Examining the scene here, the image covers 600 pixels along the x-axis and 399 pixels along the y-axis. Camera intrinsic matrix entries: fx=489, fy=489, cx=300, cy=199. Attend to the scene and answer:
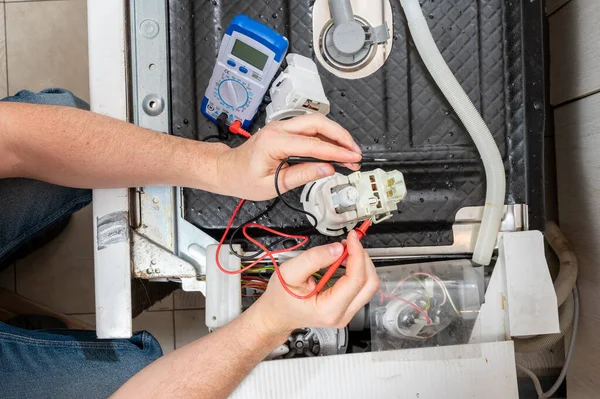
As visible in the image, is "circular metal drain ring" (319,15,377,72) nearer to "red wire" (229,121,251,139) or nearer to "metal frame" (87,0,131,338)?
"red wire" (229,121,251,139)

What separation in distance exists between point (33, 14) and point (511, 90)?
64.3 inches

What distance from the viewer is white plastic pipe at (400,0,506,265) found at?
3.61ft

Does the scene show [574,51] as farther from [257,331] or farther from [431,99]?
[257,331]

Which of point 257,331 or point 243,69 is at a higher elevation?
point 243,69

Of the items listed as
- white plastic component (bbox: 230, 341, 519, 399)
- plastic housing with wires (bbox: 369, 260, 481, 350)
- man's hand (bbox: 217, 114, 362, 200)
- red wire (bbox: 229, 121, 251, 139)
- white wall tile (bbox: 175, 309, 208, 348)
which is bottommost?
white wall tile (bbox: 175, 309, 208, 348)

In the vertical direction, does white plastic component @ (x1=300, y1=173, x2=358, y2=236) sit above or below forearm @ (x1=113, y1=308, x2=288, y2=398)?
above

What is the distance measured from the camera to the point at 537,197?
45.2 inches

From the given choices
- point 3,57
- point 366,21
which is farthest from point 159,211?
point 3,57

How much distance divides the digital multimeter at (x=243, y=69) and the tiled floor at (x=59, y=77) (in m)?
0.89

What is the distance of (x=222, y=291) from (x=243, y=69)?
19.3 inches

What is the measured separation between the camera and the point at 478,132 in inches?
43.5

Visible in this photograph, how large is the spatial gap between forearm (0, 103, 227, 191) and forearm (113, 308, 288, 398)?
30 centimetres

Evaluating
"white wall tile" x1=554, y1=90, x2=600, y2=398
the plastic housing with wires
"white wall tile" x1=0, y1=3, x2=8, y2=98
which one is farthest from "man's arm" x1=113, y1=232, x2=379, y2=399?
"white wall tile" x1=0, y1=3, x2=8, y2=98

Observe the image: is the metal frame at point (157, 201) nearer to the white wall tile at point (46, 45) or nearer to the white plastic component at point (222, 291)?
the white plastic component at point (222, 291)
